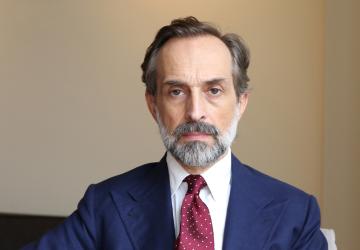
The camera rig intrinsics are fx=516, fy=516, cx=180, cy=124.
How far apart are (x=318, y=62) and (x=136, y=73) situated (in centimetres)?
90

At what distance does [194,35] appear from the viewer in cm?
141

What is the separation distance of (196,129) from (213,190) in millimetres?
187

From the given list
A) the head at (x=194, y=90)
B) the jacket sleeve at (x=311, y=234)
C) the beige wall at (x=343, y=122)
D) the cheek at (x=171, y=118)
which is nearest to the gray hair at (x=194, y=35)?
the head at (x=194, y=90)

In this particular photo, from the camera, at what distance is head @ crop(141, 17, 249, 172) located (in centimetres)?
134

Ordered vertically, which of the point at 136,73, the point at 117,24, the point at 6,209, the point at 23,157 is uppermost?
the point at 117,24

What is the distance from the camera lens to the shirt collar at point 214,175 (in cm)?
140

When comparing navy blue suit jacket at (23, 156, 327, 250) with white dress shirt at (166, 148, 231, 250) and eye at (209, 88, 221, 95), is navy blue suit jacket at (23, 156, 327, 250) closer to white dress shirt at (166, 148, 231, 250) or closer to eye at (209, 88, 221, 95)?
white dress shirt at (166, 148, 231, 250)

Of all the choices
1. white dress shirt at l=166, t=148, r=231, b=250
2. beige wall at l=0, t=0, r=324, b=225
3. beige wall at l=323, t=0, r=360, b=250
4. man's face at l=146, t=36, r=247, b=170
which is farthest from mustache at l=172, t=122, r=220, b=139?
beige wall at l=0, t=0, r=324, b=225

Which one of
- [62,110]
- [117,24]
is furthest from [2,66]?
[117,24]

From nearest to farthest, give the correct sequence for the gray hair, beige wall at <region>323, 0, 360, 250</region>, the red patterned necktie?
the red patterned necktie < the gray hair < beige wall at <region>323, 0, 360, 250</region>

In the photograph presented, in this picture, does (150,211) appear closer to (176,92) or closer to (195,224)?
(195,224)

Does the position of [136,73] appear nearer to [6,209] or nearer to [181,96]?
[6,209]

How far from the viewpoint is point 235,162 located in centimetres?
149

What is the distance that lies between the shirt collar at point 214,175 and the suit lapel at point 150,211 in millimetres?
26
